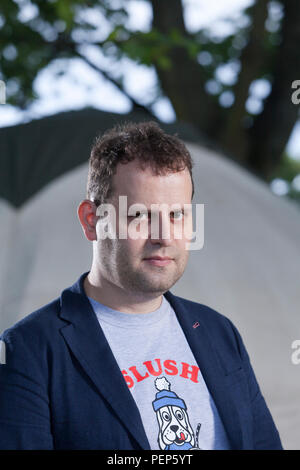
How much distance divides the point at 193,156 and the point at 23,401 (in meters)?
1.38

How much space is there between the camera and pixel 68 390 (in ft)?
2.52

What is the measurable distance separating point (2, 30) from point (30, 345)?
232 cm

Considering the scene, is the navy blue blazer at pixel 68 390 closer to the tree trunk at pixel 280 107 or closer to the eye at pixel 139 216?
the eye at pixel 139 216

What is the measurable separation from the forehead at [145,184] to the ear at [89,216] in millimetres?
50

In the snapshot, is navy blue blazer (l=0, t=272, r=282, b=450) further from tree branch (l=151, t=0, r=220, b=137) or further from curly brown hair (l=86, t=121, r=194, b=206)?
tree branch (l=151, t=0, r=220, b=137)

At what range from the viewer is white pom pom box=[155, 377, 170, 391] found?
804mm

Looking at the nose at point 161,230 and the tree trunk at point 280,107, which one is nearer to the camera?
the nose at point 161,230

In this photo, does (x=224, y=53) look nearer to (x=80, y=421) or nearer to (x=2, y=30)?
(x=2, y=30)

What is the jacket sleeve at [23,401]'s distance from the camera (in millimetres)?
749

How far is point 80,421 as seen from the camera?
762mm

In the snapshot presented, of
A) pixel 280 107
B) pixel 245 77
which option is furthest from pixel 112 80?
pixel 280 107

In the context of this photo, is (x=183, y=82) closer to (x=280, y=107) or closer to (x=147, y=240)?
(x=280, y=107)

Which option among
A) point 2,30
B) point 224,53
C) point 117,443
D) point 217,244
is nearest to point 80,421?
point 117,443

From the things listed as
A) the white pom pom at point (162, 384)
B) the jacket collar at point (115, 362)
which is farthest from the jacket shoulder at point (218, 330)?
the white pom pom at point (162, 384)
